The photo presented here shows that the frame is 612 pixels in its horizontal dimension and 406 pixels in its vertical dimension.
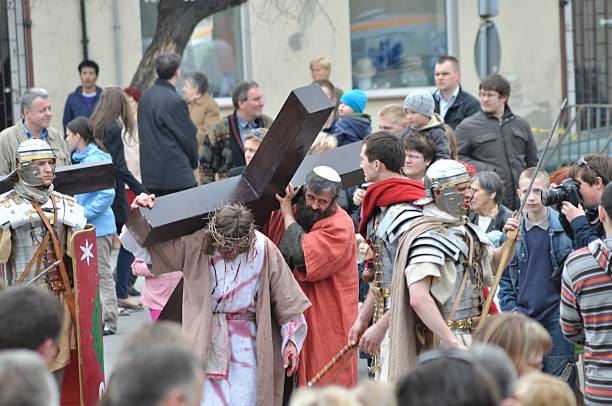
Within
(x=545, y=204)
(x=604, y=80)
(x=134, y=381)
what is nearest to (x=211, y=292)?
(x=545, y=204)

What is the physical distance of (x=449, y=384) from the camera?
319 centimetres

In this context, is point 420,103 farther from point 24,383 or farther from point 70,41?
point 70,41

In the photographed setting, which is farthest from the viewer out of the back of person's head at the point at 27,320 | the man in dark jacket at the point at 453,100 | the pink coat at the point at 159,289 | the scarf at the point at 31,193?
the man in dark jacket at the point at 453,100

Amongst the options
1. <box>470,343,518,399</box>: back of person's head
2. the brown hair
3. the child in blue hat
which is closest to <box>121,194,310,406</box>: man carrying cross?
<box>470,343,518,399</box>: back of person's head

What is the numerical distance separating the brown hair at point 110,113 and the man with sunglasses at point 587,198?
491 cm

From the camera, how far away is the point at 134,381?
3.26 m

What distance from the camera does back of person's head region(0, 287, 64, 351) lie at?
3.91 meters

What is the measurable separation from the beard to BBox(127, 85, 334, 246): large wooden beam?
16 centimetres

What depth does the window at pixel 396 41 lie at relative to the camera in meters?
17.4

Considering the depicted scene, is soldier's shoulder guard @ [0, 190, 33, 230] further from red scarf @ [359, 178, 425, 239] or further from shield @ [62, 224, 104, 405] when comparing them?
red scarf @ [359, 178, 425, 239]

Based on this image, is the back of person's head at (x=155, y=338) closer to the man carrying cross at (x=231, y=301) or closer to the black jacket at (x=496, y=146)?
the man carrying cross at (x=231, y=301)

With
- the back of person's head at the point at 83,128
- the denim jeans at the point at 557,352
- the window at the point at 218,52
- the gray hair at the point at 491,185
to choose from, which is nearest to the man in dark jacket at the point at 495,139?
the gray hair at the point at 491,185

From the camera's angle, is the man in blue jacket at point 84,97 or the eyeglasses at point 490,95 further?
the man in blue jacket at point 84,97

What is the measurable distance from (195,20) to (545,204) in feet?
27.0
